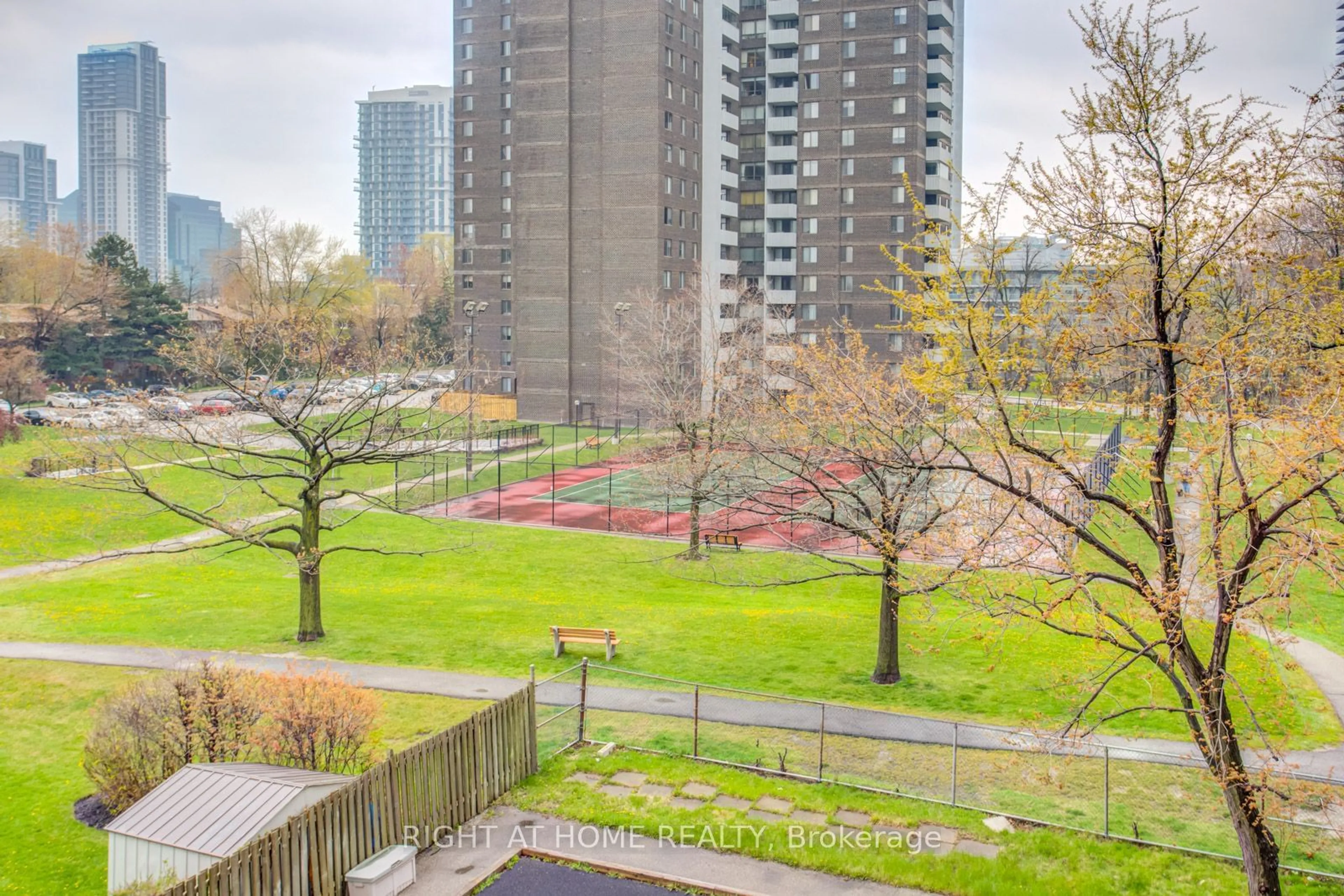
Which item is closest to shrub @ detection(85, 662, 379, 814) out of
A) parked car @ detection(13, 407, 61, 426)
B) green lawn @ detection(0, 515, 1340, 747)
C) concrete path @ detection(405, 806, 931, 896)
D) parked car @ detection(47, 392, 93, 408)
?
concrete path @ detection(405, 806, 931, 896)

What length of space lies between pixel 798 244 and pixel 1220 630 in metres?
73.5

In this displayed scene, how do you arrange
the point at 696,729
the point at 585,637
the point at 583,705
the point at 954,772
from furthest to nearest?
the point at 585,637 < the point at 583,705 < the point at 696,729 < the point at 954,772

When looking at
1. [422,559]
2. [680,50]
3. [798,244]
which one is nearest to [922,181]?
[798,244]

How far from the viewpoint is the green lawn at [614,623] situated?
21984 mm

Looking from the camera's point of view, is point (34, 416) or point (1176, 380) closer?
point (1176, 380)

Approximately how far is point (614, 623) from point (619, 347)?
43.1 m

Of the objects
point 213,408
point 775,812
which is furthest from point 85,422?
point 775,812

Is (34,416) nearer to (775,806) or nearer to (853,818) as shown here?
(775,806)

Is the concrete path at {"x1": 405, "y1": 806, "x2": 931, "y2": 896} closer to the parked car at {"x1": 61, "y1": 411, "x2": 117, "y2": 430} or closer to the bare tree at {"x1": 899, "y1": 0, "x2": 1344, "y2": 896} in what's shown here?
the bare tree at {"x1": 899, "y1": 0, "x2": 1344, "y2": 896}

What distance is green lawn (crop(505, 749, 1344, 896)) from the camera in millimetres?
13477

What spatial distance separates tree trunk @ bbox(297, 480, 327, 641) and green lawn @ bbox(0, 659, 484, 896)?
3.88 metres

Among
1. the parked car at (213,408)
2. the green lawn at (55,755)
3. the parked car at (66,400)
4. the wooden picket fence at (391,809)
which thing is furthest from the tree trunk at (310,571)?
the parked car at (66,400)

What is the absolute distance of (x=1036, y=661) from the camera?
2425 cm

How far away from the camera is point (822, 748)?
56.0 feet
